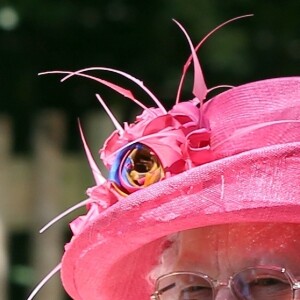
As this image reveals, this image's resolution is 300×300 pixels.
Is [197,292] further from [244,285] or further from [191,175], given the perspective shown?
[191,175]

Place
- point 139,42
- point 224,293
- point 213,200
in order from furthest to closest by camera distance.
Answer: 1. point 139,42
2. point 224,293
3. point 213,200

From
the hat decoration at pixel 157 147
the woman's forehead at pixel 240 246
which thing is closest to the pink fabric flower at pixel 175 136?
the hat decoration at pixel 157 147

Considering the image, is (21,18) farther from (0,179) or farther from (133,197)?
(133,197)

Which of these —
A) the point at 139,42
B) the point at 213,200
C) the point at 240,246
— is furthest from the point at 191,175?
the point at 139,42

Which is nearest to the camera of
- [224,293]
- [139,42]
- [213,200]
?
[213,200]

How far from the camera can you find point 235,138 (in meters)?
2.45

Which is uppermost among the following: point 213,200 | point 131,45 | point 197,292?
point 213,200

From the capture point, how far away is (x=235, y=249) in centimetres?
254

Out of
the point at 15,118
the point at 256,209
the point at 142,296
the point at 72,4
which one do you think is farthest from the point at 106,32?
the point at 256,209

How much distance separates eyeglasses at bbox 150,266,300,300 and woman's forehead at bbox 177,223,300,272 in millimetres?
17

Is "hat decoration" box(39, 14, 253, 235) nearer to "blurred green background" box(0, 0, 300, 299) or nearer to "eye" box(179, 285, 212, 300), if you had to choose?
"eye" box(179, 285, 212, 300)

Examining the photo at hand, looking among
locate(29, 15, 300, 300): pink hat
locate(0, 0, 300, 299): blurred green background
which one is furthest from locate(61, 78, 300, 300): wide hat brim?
locate(0, 0, 300, 299): blurred green background

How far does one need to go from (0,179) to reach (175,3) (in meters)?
1.41

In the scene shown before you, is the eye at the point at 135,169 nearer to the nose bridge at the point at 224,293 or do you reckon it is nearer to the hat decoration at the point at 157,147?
the hat decoration at the point at 157,147
